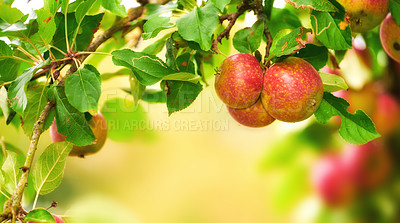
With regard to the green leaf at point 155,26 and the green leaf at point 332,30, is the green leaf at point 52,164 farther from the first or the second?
the green leaf at point 332,30

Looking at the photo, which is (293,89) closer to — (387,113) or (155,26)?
(155,26)

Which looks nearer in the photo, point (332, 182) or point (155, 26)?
point (155, 26)

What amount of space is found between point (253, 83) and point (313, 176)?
1.61 ft

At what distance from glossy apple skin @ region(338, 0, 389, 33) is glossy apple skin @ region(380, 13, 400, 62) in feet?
0.17

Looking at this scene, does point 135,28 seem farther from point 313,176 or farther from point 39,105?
point 313,176

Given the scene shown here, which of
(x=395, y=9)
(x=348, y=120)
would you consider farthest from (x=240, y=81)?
(x=395, y=9)

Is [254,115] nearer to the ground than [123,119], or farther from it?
farther from it

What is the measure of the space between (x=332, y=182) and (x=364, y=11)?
46 cm

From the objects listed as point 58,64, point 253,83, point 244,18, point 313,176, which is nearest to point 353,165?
point 313,176

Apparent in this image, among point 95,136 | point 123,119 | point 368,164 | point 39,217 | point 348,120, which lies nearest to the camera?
point 39,217

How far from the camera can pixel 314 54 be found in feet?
1.83

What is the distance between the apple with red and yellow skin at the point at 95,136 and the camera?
0.66 m

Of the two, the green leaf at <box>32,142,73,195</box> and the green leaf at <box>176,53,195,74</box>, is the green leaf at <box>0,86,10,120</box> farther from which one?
the green leaf at <box>176,53,195,74</box>

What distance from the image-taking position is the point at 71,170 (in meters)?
1.55
